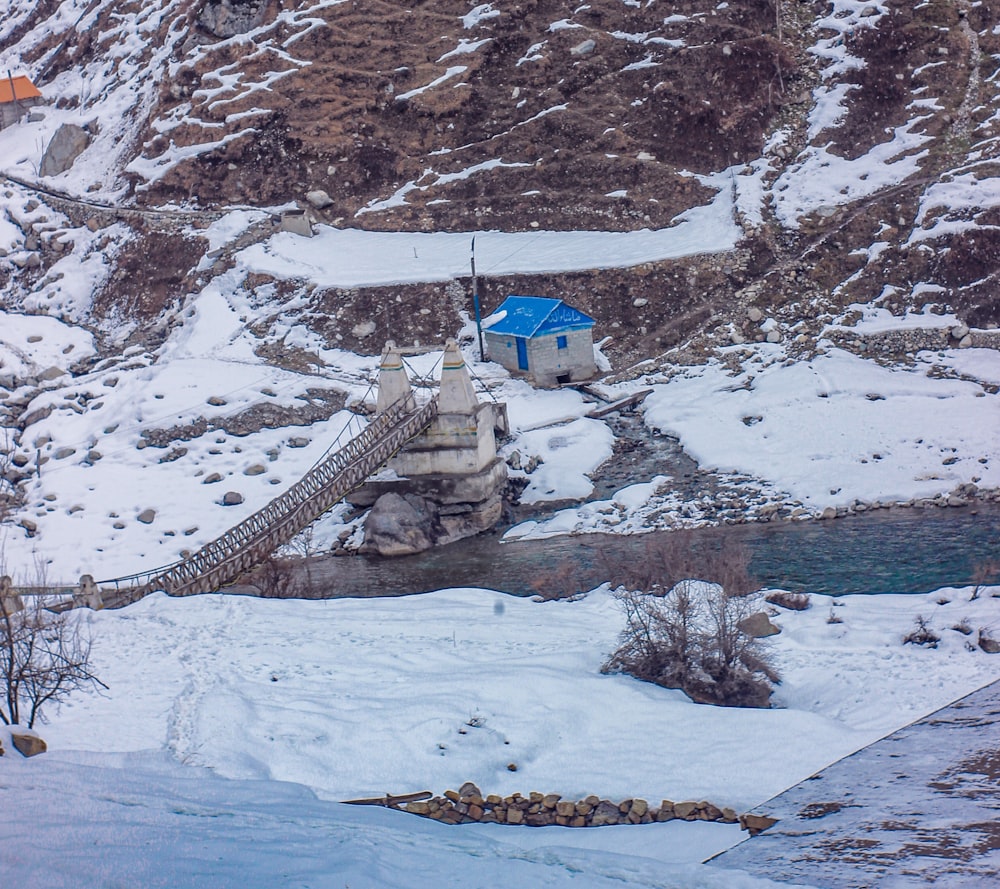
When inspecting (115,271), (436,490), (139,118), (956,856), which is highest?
(139,118)

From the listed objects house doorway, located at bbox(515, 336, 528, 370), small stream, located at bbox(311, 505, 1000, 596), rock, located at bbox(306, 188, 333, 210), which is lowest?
small stream, located at bbox(311, 505, 1000, 596)

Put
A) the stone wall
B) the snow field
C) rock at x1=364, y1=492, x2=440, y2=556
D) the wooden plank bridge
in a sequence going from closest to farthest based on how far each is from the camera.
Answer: the snow field, the wooden plank bridge, rock at x1=364, y1=492, x2=440, y2=556, the stone wall

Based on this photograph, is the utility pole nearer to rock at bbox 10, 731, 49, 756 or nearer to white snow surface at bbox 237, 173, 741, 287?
white snow surface at bbox 237, 173, 741, 287

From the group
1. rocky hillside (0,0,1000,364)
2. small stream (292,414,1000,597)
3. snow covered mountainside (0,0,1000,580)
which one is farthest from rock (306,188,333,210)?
small stream (292,414,1000,597)

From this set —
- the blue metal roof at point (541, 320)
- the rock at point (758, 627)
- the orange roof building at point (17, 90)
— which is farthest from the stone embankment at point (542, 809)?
the orange roof building at point (17, 90)

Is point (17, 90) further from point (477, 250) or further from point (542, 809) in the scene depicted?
point (542, 809)

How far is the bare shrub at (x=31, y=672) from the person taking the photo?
14758mm

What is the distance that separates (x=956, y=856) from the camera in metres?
10.7

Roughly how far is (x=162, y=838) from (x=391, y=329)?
30494 millimetres

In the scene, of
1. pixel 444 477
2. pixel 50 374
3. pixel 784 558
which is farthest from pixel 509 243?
pixel 784 558

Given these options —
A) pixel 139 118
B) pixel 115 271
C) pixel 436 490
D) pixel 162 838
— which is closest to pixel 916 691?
pixel 162 838

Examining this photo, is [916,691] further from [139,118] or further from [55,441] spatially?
[139,118]

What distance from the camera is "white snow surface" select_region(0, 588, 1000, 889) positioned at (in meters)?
11.8

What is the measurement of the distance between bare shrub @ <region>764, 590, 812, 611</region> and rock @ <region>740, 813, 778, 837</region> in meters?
8.31
